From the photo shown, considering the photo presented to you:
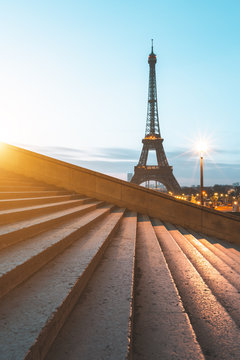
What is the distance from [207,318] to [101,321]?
0.99 meters

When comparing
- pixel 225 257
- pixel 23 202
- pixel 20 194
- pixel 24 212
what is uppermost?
pixel 20 194

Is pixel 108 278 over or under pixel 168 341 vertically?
over

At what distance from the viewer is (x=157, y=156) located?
154 ft

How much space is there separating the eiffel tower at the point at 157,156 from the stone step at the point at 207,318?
39432 mm

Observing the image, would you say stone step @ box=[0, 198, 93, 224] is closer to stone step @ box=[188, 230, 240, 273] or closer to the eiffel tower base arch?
stone step @ box=[188, 230, 240, 273]

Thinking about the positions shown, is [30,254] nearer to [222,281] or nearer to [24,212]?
[24,212]

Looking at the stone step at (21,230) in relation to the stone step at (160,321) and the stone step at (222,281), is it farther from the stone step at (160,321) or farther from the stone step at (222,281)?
the stone step at (222,281)

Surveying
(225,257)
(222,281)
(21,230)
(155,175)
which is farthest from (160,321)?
(155,175)

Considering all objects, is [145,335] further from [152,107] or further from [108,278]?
[152,107]

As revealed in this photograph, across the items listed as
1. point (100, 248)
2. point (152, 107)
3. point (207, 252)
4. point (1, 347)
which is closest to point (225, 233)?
point (207, 252)

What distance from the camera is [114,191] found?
7.66 metres

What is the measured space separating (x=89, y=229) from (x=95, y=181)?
3.82 m

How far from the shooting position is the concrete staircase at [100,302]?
1.41 m

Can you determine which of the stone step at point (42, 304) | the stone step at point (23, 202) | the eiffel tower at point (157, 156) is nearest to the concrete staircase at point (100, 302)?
the stone step at point (42, 304)
